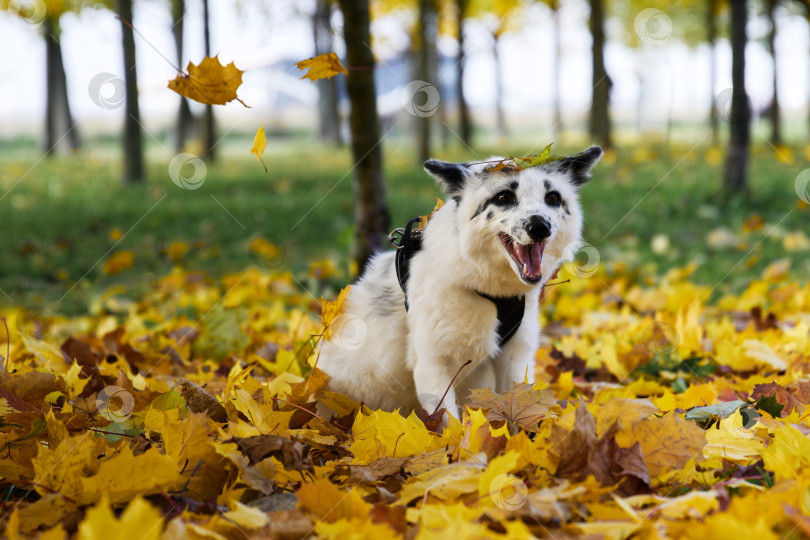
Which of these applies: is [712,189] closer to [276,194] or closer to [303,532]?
[276,194]

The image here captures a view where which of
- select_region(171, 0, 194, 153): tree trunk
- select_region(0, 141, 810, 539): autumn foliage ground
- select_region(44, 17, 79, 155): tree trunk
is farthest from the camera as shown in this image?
select_region(44, 17, 79, 155): tree trunk

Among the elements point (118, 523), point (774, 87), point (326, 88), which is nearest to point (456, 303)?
point (118, 523)

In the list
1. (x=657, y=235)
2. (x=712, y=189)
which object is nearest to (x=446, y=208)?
(x=657, y=235)

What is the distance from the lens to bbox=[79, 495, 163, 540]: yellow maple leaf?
138cm

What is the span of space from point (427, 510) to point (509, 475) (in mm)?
284

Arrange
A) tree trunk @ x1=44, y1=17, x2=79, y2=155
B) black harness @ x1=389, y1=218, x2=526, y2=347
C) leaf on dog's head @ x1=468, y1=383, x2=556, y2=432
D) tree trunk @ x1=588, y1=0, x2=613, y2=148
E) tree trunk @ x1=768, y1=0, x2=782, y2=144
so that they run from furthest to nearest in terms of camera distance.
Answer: tree trunk @ x1=44, y1=17, x2=79, y2=155, tree trunk @ x1=768, y1=0, x2=782, y2=144, tree trunk @ x1=588, y1=0, x2=613, y2=148, black harness @ x1=389, y1=218, x2=526, y2=347, leaf on dog's head @ x1=468, y1=383, x2=556, y2=432

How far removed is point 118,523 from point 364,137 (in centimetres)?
417

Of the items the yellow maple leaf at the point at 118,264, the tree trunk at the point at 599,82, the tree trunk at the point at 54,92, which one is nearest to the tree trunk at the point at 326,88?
the tree trunk at the point at 599,82

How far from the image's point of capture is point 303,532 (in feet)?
5.27

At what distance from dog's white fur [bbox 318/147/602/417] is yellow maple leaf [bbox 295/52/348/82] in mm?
571
